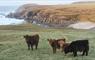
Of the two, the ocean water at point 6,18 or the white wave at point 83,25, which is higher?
the ocean water at point 6,18

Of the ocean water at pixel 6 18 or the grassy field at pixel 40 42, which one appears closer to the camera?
the grassy field at pixel 40 42

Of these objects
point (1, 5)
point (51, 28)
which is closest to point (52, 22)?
point (51, 28)

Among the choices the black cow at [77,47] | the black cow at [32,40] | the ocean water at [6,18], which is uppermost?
the ocean water at [6,18]

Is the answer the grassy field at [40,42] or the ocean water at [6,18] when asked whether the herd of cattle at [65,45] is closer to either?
the grassy field at [40,42]

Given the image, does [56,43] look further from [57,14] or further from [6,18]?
[6,18]

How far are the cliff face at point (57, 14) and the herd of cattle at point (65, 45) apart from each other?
212 millimetres

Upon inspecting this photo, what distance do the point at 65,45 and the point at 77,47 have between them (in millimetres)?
134

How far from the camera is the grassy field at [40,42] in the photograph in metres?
3.14

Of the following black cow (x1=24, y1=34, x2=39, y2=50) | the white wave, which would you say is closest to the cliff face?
the white wave

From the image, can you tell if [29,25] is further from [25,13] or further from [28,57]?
[28,57]

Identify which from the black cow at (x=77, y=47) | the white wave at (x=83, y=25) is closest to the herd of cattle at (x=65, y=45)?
→ the black cow at (x=77, y=47)

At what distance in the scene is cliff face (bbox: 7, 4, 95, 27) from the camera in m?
3.33

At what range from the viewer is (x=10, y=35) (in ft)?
10.6

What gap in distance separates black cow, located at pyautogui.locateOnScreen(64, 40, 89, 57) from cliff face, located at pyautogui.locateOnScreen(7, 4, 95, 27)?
27 centimetres
